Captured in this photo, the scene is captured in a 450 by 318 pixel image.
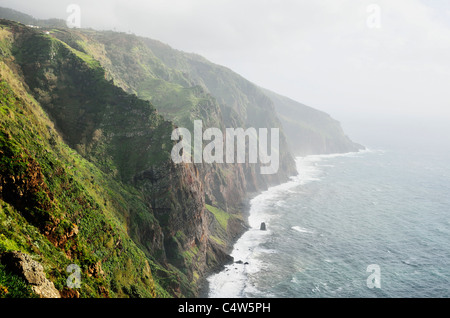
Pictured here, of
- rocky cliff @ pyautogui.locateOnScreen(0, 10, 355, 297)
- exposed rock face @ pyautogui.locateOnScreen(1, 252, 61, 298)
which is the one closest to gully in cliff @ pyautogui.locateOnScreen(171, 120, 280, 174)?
rocky cliff @ pyautogui.locateOnScreen(0, 10, 355, 297)

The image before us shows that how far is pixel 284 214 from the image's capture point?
134 m

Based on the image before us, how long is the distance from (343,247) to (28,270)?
331ft

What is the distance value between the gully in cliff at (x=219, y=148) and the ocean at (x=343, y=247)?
26202 millimetres

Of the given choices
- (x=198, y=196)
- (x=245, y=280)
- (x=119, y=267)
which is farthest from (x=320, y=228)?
(x=119, y=267)

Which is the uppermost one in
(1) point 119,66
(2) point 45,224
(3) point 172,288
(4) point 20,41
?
(1) point 119,66

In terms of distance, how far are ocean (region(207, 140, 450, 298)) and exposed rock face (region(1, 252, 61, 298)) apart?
59.7m

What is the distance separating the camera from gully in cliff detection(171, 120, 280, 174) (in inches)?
3370

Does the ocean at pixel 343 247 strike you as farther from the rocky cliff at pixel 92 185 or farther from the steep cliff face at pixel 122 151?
the steep cliff face at pixel 122 151

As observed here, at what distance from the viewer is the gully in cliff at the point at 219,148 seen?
8561cm

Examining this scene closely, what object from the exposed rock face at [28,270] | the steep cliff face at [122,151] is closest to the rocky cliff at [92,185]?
the steep cliff face at [122,151]

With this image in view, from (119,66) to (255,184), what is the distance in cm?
9827

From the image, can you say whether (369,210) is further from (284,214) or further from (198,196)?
(198,196)
